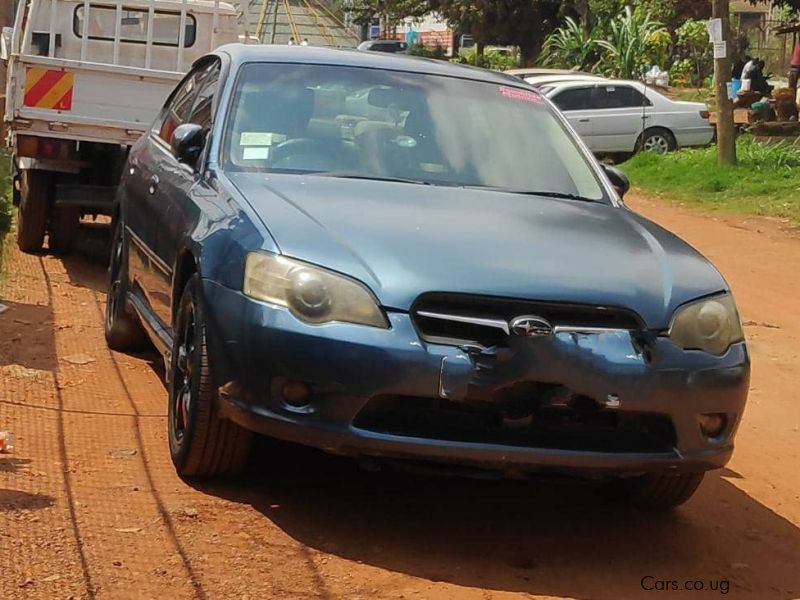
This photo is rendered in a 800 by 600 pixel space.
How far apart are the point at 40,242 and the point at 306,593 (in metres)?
7.39

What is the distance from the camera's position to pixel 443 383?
4.34 metres

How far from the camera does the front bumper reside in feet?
14.3

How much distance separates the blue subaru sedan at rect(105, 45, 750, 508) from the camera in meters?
4.41

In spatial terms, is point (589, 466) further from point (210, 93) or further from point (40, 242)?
point (40, 242)

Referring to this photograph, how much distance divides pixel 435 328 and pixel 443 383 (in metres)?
0.20

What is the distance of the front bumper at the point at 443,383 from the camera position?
4.36m

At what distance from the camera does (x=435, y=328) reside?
14.6ft

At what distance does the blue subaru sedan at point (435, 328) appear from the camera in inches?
173

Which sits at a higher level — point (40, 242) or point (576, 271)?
point (576, 271)

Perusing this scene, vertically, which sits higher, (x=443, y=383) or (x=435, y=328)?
(x=435, y=328)

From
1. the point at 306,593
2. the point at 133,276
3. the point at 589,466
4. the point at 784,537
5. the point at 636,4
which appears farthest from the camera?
the point at 636,4

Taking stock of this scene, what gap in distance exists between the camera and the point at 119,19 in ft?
36.0

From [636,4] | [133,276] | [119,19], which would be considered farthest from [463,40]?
[133,276]

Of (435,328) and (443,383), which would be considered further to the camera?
(435,328)
